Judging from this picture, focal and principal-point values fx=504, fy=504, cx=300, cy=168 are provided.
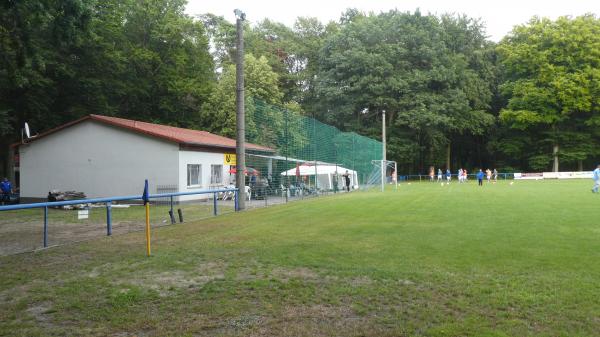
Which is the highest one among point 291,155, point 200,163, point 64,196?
point 291,155

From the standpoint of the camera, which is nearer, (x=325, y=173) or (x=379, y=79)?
(x=325, y=173)

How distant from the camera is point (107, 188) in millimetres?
27094

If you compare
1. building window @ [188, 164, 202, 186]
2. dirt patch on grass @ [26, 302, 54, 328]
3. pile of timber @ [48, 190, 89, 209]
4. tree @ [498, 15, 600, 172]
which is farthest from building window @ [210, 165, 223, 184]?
tree @ [498, 15, 600, 172]

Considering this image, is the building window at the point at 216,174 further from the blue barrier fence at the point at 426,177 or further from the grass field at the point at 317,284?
the blue barrier fence at the point at 426,177

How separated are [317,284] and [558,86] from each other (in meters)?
56.6

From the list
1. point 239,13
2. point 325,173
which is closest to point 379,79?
point 325,173

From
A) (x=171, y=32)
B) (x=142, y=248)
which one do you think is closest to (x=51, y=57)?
(x=171, y=32)

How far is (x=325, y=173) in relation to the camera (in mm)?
31344

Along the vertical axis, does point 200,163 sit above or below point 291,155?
below

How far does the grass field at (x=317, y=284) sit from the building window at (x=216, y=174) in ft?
57.3

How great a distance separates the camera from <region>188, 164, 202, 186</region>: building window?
88.6ft

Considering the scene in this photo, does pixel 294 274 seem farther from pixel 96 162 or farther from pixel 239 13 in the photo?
pixel 96 162

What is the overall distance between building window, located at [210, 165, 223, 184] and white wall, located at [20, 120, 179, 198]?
399cm

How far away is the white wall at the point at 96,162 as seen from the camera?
26109mm
